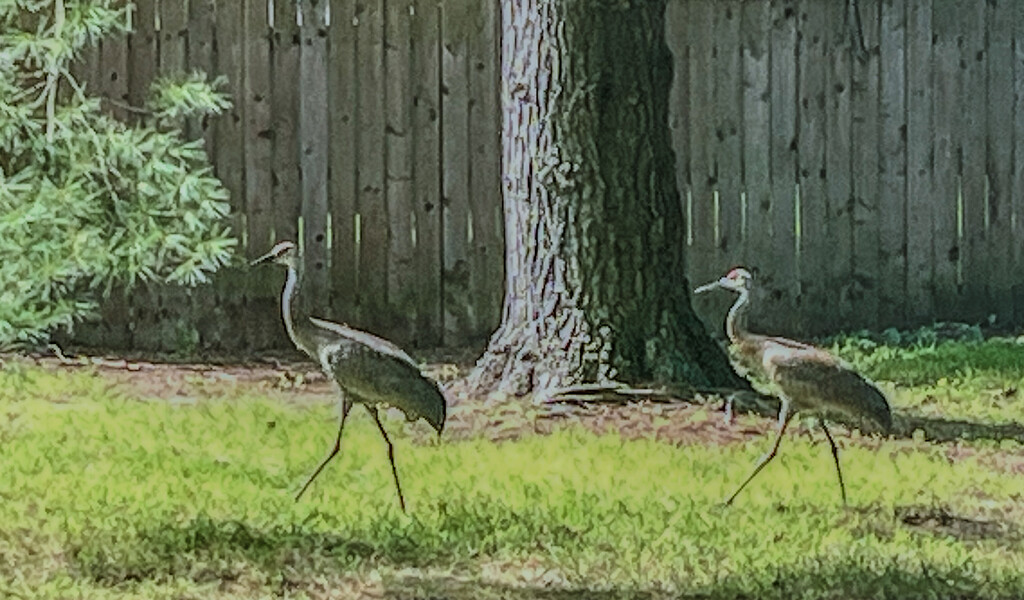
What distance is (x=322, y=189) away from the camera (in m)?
12.2

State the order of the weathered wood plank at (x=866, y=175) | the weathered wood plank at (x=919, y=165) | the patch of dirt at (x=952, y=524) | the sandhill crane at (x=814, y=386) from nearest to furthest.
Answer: the patch of dirt at (x=952, y=524)
the sandhill crane at (x=814, y=386)
the weathered wood plank at (x=866, y=175)
the weathered wood plank at (x=919, y=165)

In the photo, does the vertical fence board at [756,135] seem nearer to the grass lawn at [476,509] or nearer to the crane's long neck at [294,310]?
the grass lawn at [476,509]

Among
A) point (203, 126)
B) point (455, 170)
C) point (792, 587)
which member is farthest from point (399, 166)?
point (792, 587)

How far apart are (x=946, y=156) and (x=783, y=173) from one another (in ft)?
3.69

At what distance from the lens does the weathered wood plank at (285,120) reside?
12133 mm

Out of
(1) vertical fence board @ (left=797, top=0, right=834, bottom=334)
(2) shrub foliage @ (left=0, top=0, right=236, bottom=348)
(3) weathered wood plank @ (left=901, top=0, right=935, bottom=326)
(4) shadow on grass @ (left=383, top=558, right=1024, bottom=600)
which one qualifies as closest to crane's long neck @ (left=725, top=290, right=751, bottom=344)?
(4) shadow on grass @ (left=383, top=558, right=1024, bottom=600)

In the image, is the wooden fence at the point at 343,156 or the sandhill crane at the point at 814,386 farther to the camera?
the wooden fence at the point at 343,156

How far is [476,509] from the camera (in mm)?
7363

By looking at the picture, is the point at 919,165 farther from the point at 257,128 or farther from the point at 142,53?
the point at 142,53

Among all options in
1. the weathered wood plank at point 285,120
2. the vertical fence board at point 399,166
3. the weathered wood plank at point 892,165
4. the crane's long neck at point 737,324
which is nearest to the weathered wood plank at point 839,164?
the weathered wood plank at point 892,165

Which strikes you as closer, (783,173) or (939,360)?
(939,360)

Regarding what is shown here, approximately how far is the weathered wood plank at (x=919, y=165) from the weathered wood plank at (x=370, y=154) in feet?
11.2

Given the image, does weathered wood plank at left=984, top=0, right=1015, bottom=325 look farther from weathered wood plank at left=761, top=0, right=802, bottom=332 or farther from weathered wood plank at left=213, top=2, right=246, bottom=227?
weathered wood plank at left=213, top=2, right=246, bottom=227

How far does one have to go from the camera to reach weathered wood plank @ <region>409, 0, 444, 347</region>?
40.6 feet
